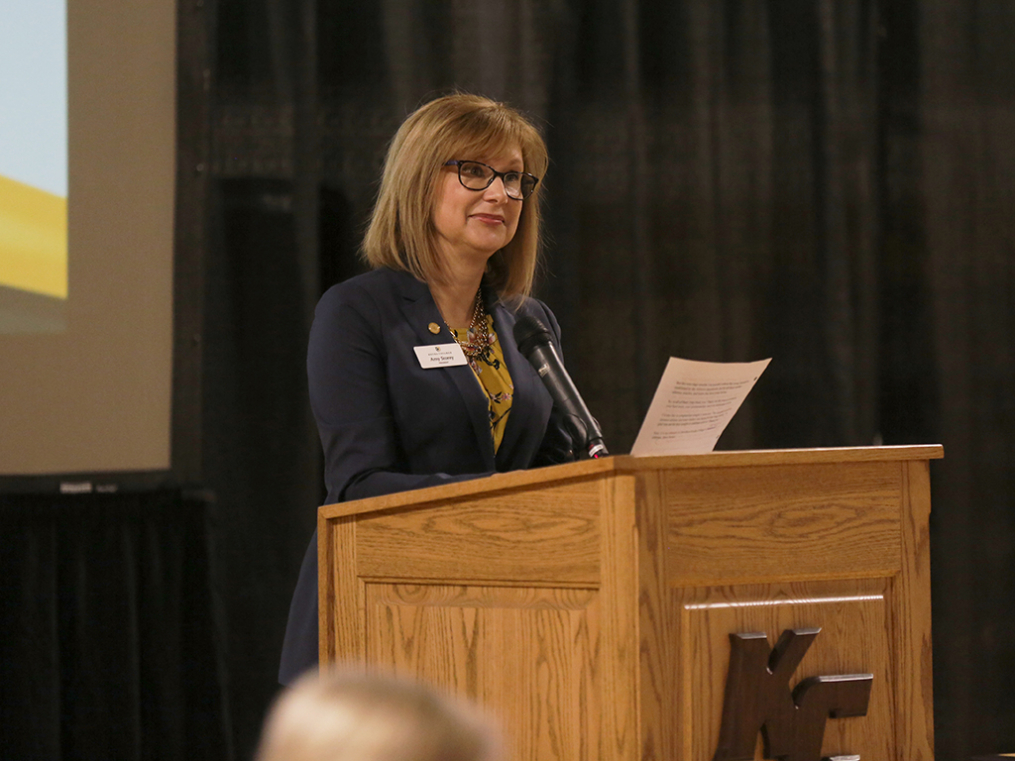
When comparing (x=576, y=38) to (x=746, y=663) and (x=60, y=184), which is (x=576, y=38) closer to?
(x=60, y=184)

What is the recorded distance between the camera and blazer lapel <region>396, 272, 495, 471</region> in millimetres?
1838

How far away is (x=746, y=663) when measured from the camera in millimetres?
1239

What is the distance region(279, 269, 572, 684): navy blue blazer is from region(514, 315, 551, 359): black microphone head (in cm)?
13

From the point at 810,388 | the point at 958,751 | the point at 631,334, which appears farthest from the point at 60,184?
the point at 958,751

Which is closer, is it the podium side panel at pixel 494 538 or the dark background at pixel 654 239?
the podium side panel at pixel 494 538

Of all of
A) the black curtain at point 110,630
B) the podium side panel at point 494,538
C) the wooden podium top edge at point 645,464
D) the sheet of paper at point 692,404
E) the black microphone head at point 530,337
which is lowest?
the black curtain at point 110,630

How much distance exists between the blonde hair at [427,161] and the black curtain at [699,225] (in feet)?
3.48

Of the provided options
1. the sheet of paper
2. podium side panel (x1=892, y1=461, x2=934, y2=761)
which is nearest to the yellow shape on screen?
the sheet of paper

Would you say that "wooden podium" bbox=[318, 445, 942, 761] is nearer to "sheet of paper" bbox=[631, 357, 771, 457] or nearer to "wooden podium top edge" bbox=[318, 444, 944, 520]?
"wooden podium top edge" bbox=[318, 444, 944, 520]

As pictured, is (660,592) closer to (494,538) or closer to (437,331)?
(494,538)

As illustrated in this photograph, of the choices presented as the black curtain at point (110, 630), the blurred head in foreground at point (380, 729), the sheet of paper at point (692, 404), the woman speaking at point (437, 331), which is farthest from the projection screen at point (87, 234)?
the blurred head in foreground at point (380, 729)

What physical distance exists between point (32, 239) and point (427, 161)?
1421mm

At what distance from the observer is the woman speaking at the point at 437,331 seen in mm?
1742

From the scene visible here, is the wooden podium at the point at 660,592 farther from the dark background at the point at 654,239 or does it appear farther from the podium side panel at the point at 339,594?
the dark background at the point at 654,239
